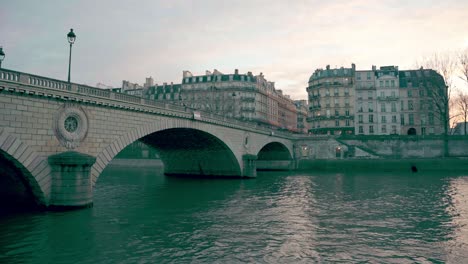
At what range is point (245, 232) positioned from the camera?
1442 cm

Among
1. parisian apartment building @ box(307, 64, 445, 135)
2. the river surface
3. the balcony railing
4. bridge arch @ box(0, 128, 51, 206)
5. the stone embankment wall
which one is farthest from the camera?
the balcony railing

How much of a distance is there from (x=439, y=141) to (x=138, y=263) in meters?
61.6

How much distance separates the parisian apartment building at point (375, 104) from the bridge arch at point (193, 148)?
40.0 metres

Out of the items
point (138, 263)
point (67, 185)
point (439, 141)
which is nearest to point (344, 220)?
point (138, 263)

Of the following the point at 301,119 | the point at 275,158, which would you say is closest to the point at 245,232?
the point at 275,158

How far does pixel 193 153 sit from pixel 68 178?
88.7ft

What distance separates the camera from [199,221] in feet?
54.6

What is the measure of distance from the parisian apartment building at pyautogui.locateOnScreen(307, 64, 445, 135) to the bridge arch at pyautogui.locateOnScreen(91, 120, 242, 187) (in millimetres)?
40022

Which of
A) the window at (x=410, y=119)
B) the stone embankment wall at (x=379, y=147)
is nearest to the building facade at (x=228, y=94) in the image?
the stone embankment wall at (x=379, y=147)

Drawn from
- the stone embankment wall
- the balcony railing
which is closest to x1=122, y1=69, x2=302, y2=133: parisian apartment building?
the stone embankment wall

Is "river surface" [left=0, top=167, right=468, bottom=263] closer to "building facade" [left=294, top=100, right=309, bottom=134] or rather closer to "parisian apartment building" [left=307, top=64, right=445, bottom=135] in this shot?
"parisian apartment building" [left=307, top=64, right=445, bottom=135]

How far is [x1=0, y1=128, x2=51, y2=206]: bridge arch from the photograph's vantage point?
50.4 ft

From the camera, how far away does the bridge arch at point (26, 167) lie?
15.4 metres

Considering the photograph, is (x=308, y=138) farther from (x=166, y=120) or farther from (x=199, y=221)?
(x=199, y=221)
